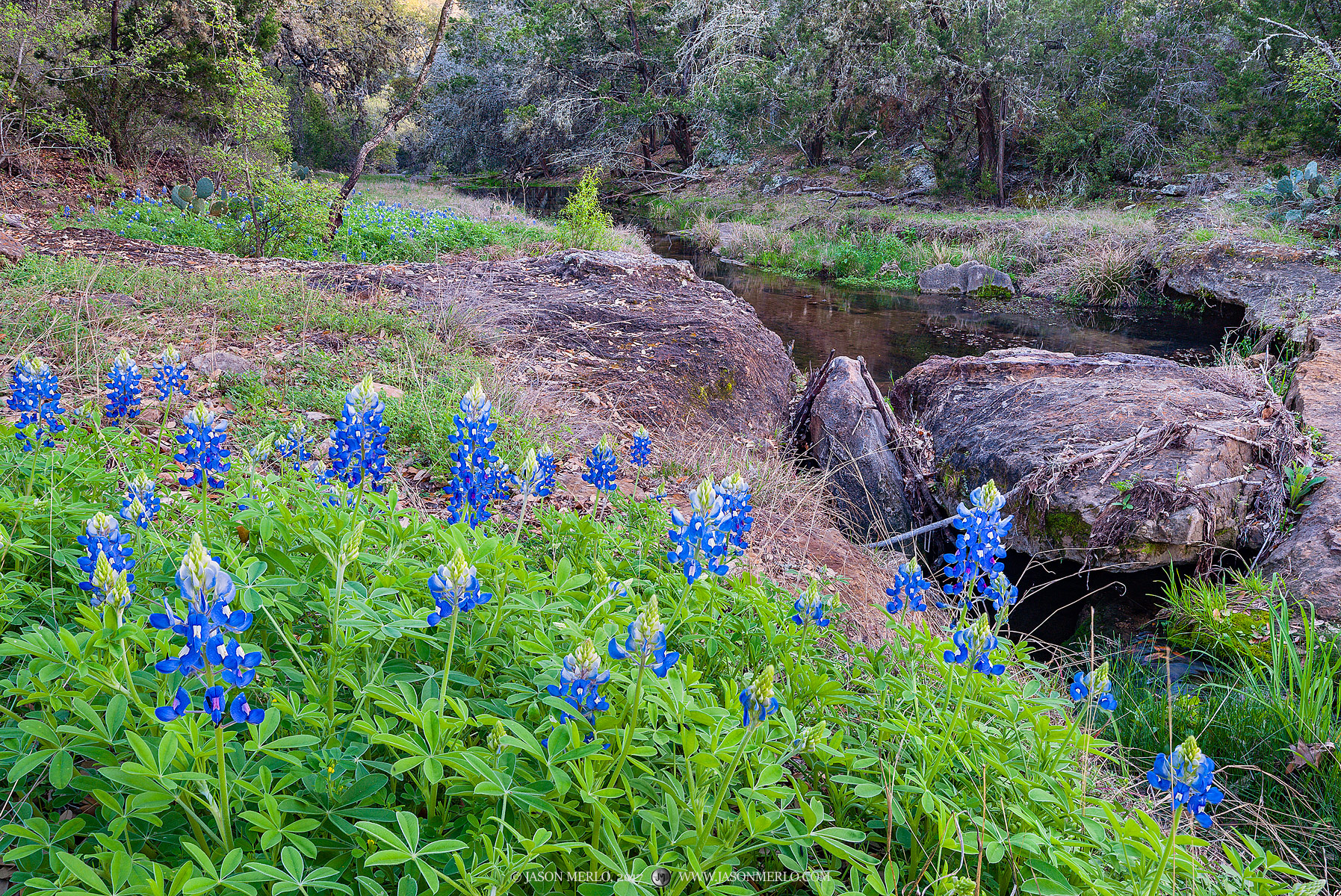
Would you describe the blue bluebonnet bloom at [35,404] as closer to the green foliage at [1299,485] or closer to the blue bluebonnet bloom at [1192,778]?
the blue bluebonnet bloom at [1192,778]

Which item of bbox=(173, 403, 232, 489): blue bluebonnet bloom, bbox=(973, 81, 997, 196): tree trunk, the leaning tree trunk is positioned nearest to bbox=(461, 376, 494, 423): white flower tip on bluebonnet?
bbox=(173, 403, 232, 489): blue bluebonnet bloom

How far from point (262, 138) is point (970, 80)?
17873mm

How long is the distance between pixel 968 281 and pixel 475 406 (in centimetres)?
1558

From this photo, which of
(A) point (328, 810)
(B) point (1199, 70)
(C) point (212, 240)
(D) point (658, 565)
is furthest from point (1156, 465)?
(B) point (1199, 70)

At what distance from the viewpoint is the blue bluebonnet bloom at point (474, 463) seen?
237 cm

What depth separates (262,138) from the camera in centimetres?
1080

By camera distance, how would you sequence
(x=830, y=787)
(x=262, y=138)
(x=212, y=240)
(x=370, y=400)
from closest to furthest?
(x=830, y=787), (x=370, y=400), (x=212, y=240), (x=262, y=138)

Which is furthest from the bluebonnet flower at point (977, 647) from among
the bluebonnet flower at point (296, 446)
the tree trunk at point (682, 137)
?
the tree trunk at point (682, 137)

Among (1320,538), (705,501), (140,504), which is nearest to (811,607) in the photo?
(705,501)

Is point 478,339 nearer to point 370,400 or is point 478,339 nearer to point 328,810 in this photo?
point 370,400

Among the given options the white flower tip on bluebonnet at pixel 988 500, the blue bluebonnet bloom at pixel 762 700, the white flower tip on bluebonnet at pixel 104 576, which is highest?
the white flower tip on bluebonnet at pixel 988 500

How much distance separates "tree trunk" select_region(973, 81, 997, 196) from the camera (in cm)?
2100

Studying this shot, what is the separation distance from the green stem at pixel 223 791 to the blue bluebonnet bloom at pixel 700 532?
983mm

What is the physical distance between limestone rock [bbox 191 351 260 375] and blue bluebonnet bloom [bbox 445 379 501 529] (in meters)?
2.92
